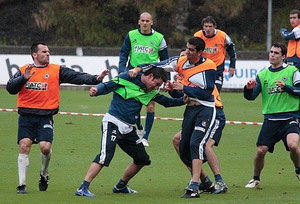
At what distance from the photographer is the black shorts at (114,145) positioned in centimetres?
1100

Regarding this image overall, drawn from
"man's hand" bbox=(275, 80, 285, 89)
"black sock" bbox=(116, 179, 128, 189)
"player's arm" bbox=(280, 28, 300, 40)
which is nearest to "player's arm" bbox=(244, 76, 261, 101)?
"man's hand" bbox=(275, 80, 285, 89)

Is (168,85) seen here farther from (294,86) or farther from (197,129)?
(294,86)

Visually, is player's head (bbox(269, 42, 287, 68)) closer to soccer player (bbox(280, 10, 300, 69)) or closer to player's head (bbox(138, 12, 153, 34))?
player's head (bbox(138, 12, 153, 34))

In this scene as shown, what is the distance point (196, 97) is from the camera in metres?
11.2

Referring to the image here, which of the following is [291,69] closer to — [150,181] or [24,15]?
[150,181]

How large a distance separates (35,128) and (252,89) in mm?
3022

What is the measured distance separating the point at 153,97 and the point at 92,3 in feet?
95.0

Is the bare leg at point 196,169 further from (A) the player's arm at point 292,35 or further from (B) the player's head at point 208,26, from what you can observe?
(A) the player's arm at point 292,35

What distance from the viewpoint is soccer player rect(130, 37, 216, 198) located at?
1109 cm

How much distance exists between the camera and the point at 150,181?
12.6 metres

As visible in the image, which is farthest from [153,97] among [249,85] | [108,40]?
[108,40]

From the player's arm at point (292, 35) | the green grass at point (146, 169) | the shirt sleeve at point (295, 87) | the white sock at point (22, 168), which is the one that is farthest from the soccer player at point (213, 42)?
the white sock at point (22, 168)

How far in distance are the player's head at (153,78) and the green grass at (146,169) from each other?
141 cm

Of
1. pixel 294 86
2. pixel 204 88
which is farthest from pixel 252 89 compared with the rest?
pixel 204 88
